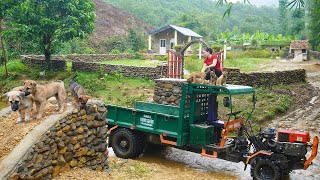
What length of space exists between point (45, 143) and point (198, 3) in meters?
94.3

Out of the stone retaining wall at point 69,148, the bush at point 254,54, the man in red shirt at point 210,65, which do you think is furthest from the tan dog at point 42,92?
the bush at point 254,54

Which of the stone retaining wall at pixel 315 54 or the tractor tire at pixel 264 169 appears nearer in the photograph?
the tractor tire at pixel 264 169

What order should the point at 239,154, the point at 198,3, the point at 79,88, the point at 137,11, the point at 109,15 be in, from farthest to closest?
the point at 198,3
the point at 137,11
the point at 109,15
the point at 239,154
the point at 79,88

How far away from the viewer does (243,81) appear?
19609 mm

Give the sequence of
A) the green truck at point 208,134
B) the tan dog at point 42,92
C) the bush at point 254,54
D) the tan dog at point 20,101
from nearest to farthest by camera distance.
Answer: the tan dog at point 20,101 < the tan dog at point 42,92 < the green truck at point 208,134 < the bush at point 254,54

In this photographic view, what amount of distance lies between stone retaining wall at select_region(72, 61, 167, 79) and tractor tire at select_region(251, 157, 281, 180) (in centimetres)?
1205

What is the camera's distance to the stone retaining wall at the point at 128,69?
68.5 ft

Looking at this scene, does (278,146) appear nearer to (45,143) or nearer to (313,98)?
(45,143)

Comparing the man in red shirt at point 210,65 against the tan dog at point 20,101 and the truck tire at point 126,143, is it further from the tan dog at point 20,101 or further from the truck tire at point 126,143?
the tan dog at point 20,101

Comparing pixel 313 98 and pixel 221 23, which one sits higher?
pixel 221 23

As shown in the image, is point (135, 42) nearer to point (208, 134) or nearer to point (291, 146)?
point (208, 134)

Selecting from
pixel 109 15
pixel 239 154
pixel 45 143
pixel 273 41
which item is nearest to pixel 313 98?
pixel 239 154

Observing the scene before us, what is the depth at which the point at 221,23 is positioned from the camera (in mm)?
77375

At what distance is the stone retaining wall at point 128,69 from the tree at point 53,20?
9.03 ft
